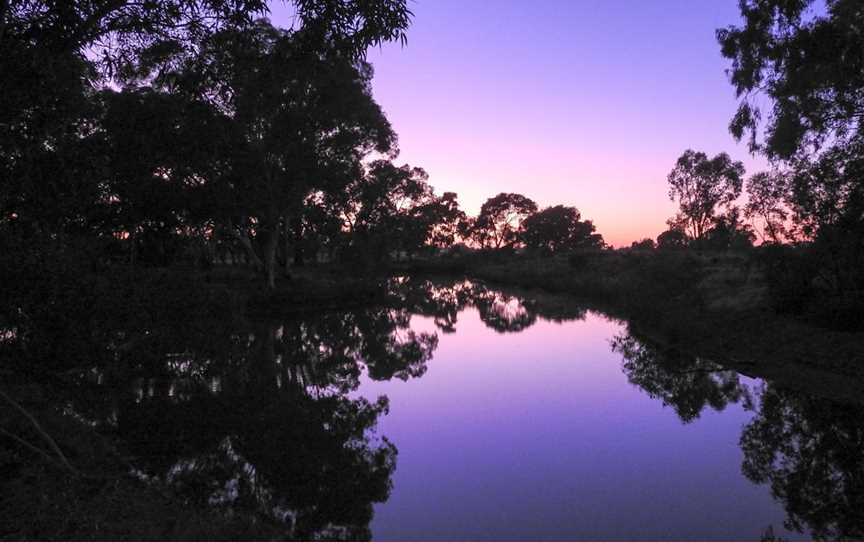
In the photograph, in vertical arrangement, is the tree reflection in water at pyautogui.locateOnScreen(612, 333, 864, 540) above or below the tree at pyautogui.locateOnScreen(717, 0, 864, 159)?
below

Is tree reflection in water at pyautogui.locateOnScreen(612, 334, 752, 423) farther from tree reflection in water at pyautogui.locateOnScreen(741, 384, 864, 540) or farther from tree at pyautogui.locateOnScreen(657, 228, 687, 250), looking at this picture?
tree at pyautogui.locateOnScreen(657, 228, 687, 250)

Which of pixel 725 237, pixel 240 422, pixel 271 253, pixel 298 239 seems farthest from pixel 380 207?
pixel 240 422

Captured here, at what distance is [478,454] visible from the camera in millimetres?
10023

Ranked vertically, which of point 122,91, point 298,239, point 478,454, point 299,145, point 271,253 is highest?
point 299,145

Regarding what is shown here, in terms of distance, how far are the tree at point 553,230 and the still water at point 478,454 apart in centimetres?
8481

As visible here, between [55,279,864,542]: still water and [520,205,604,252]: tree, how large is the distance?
8481 cm

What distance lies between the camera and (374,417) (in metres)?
12.2

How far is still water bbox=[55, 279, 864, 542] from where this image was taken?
723cm

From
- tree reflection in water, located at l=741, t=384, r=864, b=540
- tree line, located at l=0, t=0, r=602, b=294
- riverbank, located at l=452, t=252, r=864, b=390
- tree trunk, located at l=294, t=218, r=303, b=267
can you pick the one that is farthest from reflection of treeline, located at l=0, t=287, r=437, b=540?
tree trunk, located at l=294, t=218, r=303, b=267

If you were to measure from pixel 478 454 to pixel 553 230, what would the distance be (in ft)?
306

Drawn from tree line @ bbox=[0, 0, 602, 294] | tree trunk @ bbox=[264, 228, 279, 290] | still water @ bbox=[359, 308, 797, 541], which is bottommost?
still water @ bbox=[359, 308, 797, 541]

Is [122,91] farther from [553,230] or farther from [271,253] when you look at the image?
[553,230]

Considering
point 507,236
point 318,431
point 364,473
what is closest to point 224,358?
point 318,431

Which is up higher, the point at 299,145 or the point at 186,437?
the point at 299,145
